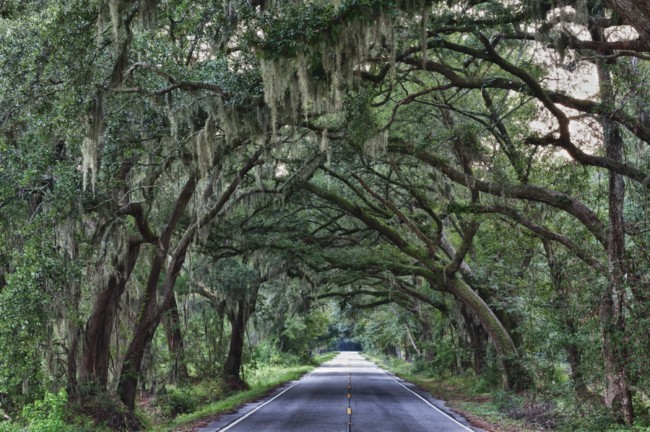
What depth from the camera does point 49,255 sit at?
8812 mm

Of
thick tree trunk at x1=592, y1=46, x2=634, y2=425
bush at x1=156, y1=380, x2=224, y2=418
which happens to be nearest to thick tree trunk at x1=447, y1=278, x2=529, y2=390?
thick tree trunk at x1=592, y1=46, x2=634, y2=425

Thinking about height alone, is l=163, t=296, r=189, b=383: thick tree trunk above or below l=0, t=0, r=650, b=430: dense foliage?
below

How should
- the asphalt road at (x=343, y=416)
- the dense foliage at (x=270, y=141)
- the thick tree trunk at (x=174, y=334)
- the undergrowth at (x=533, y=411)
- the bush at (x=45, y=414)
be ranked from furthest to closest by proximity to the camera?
the thick tree trunk at (x=174, y=334), the asphalt road at (x=343, y=416), the undergrowth at (x=533, y=411), the dense foliage at (x=270, y=141), the bush at (x=45, y=414)

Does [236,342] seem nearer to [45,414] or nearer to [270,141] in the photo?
[270,141]

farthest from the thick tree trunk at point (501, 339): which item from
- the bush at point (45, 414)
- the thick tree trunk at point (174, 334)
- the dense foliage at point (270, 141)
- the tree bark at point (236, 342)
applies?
the bush at point (45, 414)

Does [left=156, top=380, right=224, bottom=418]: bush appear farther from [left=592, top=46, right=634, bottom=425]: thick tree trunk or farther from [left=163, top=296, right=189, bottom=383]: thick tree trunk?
[left=592, top=46, right=634, bottom=425]: thick tree trunk

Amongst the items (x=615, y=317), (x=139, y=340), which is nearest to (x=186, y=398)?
(x=139, y=340)

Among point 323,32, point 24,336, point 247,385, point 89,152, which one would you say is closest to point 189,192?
→ point 89,152

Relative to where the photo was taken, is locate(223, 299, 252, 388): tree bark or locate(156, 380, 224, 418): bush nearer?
locate(156, 380, 224, 418): bush

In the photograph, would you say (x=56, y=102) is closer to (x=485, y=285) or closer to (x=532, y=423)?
(x=532, y=423)

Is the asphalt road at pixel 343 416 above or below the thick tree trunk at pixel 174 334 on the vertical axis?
below

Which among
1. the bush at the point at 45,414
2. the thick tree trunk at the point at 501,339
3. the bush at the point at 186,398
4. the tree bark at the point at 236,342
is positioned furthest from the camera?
the tree bark at the point at 236,342

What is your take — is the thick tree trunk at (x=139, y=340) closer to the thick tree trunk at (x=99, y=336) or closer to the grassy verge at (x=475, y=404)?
the thick tree trunk at (x=99, y=336)

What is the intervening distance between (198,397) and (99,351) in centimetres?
842
